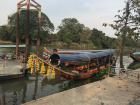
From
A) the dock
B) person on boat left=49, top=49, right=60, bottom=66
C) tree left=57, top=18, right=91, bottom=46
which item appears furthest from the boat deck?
tree left=57, top=18, right=91, bottom=46

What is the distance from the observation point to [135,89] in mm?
23688

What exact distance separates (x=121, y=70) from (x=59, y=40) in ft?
269

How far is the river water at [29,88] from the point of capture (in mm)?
24730

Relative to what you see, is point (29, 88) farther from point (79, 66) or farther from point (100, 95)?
point (100, 95)

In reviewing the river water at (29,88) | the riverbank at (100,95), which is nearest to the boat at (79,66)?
the river water at (29,88)

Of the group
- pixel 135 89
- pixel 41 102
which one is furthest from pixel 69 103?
pixel 135 89

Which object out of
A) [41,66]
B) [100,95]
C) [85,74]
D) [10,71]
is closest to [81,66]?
[85,74]

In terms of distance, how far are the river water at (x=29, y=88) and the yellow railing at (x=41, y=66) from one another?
101 cm

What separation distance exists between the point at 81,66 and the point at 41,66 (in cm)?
498

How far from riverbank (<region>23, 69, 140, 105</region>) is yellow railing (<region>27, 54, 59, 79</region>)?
22.8ft

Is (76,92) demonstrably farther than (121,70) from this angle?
No

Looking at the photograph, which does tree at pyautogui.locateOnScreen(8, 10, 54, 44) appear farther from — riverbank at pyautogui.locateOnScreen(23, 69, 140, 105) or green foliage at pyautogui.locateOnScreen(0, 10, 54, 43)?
riverbank at pyautogui.locateOnScreen(23, 69, 140, 105)

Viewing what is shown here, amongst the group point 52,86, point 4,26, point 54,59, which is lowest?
point 52,86

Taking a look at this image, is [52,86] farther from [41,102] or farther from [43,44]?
[43,44]
